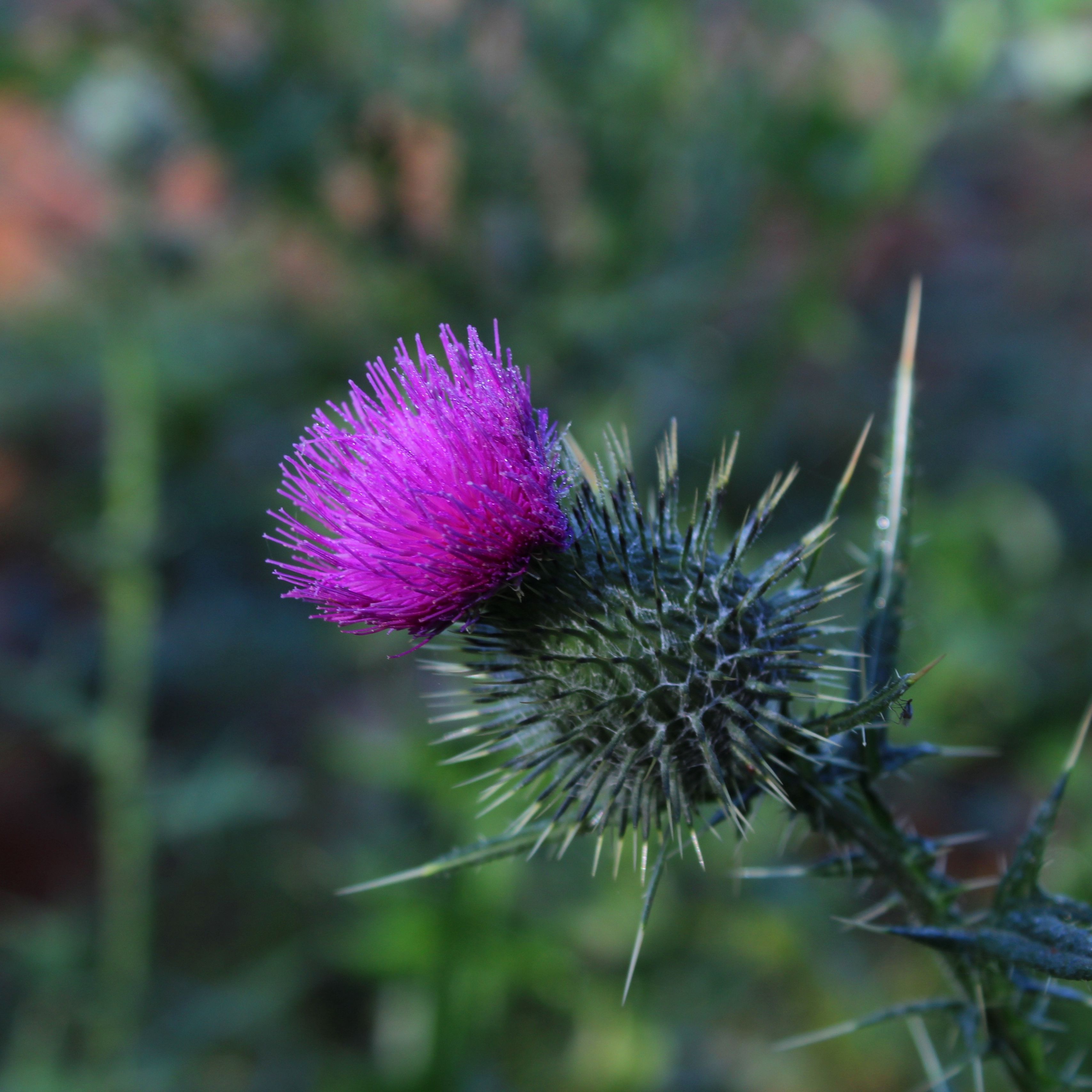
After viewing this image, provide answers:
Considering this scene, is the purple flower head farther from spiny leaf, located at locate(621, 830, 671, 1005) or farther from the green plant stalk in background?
the green plant stalk in background

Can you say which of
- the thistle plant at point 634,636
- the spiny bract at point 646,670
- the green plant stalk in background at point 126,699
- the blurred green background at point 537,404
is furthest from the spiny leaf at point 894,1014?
the green plant stalk in background at point 126,699

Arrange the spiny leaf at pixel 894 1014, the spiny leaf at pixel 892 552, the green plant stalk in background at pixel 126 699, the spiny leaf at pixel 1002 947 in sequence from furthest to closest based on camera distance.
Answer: the green plant stalk in background at pixel 126 699 → the spiny leaf at pixel 892 552 → the spiny leaf at pixel 894 1014 → the spiny leaf at pixel 1002 947

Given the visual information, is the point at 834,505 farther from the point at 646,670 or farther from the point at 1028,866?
the point at 1028,866

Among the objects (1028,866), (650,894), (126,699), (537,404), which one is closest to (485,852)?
(650,894)

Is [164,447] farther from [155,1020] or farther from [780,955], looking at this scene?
[780,955]

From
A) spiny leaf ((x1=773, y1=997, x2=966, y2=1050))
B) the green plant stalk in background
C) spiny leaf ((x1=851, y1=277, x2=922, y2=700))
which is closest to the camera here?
spiny leaf ((x1=773, y1=997, x2=966, y2=1050))

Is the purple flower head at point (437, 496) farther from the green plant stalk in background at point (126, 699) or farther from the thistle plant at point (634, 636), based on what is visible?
the green plant stalk in background at point (126, 699)

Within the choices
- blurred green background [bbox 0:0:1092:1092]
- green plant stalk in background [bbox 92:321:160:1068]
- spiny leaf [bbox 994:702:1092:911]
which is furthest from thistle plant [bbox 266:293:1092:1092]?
green plant stalk in background [bbox 92:321:160:1068]
